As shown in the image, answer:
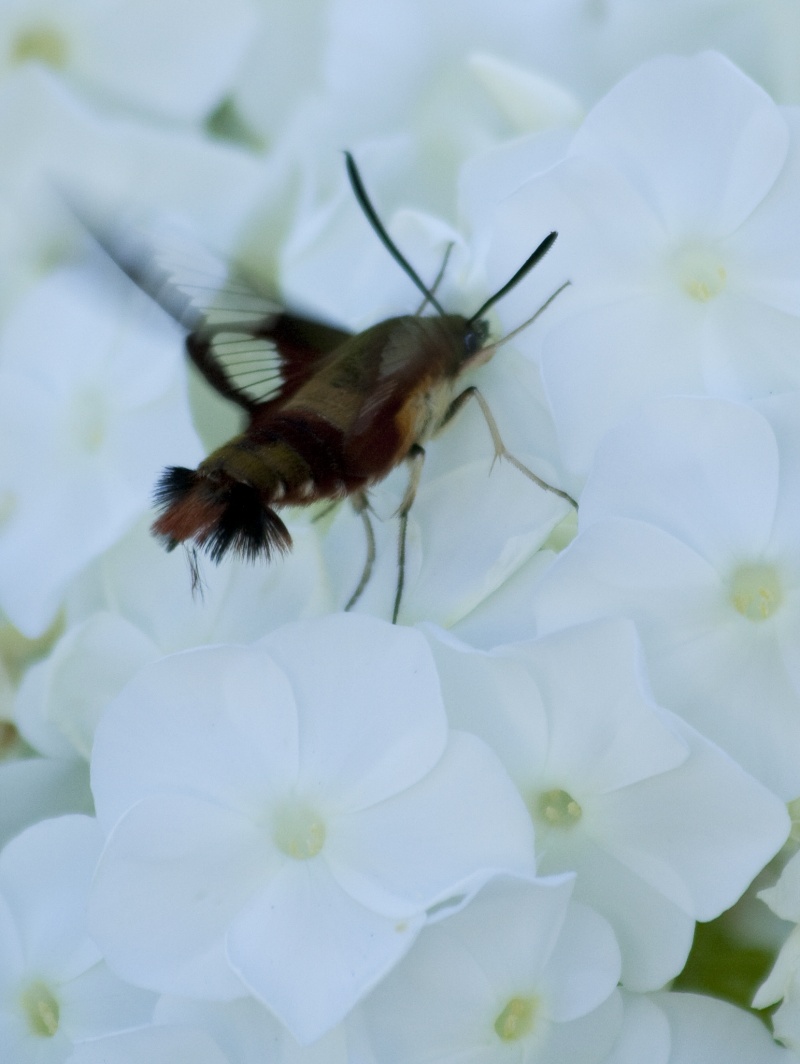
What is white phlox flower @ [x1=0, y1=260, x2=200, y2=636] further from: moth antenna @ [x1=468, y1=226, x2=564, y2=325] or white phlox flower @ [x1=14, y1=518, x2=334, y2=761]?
moth antenna @ [x1=468, y1=226, x2=564, y2=325]

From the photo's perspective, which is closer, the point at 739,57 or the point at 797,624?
the point at 797,624

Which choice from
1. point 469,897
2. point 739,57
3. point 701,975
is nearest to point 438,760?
point 469,897

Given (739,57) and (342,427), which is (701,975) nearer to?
(342,427)

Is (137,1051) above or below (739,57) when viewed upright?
below

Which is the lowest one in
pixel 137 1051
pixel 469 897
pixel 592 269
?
pixel 137 1051

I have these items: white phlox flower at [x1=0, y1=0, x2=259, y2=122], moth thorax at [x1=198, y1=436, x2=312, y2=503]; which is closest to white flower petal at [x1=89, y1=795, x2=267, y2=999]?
moth thorax at [x1=198, y1=436, x2=312, y2=503]

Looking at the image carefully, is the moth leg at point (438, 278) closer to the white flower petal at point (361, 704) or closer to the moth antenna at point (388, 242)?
the moth antenna at point (388, 242)
